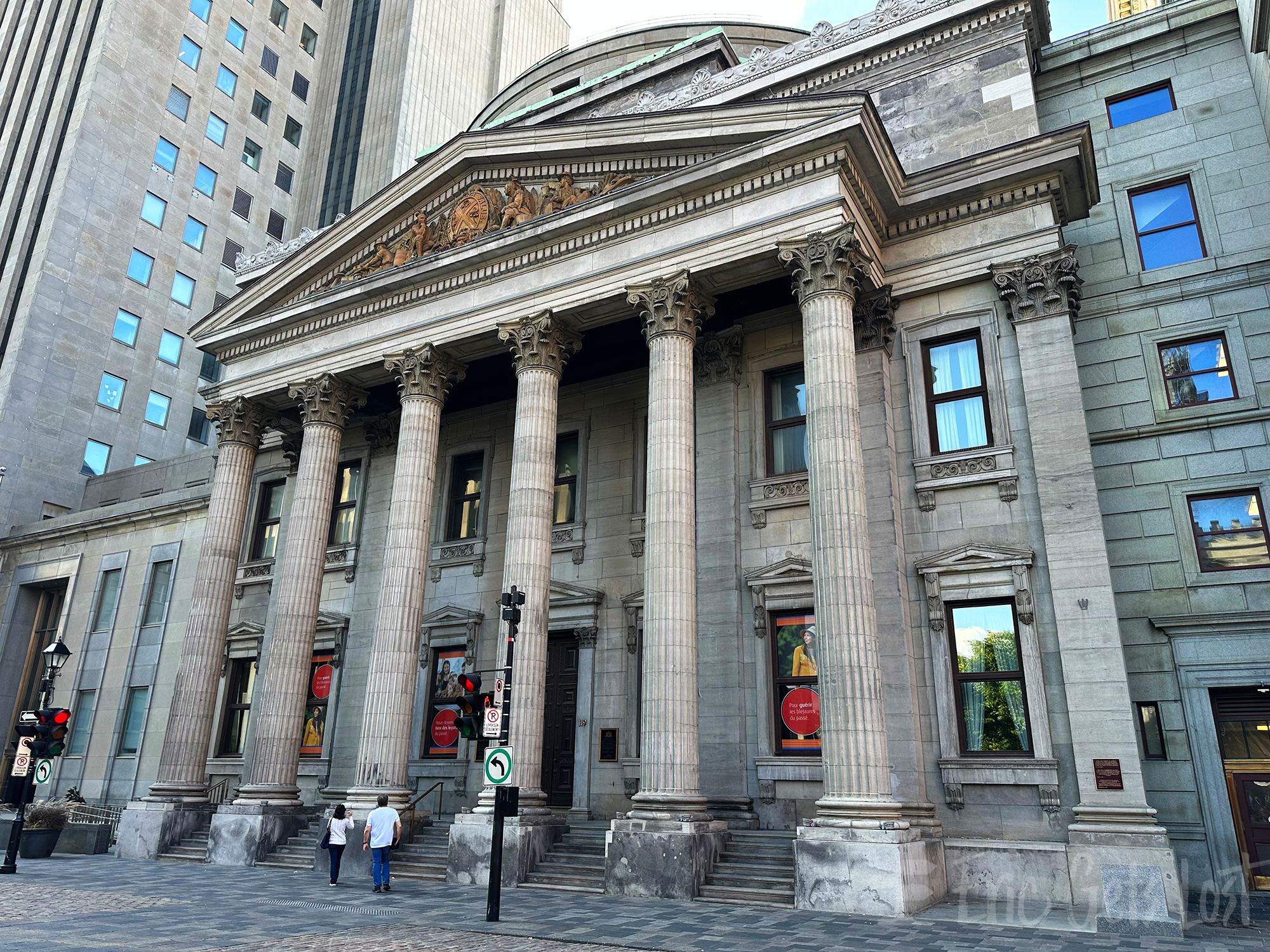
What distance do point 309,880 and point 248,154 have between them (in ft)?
161

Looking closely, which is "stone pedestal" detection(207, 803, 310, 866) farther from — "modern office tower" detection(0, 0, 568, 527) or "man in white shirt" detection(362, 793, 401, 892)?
"modern office tower" detection(0, 0, 568, 527)

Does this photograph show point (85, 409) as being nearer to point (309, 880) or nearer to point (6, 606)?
point (6, 606)

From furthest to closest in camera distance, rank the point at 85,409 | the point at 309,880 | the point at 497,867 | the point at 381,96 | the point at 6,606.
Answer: the point at 381,96, the point at 85,409, the point at 6,606, the point at 309,880, the point at 497,867

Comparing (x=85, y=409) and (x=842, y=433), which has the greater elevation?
(x=85, y=409)

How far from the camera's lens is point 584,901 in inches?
601

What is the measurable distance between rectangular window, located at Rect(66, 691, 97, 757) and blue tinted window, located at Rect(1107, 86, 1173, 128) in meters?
38.9

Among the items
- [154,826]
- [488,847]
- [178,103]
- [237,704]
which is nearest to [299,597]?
[154,826]

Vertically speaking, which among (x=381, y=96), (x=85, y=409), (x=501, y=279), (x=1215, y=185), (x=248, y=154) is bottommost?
(x=501, y=279)

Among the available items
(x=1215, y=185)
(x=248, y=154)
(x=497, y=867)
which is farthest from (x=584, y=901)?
(x=248, y=154)

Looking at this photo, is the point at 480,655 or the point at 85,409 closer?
the point at 480,655

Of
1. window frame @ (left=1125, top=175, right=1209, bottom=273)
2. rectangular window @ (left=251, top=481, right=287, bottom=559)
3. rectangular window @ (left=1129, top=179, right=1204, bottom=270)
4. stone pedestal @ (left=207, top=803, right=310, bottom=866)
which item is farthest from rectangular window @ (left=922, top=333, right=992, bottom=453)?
rectangular window @ (left=251, top=481, right=287, bottom=559)

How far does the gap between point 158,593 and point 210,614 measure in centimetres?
1166

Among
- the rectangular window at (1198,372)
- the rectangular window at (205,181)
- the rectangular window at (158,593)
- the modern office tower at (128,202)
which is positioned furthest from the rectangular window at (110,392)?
the rectangular window at (1198,372)

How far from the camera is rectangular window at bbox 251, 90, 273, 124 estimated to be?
55625mm
